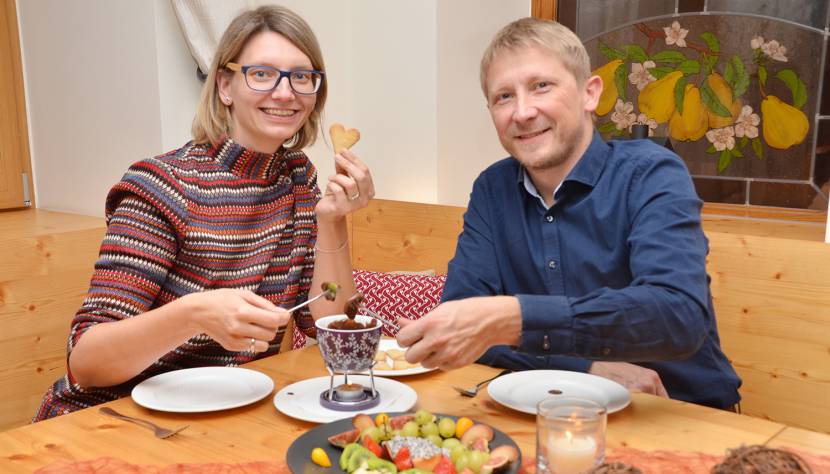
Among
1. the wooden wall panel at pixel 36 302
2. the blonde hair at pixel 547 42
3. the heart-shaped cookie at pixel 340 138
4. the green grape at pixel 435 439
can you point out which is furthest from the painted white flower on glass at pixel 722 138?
the wooden wall panel at pixel 36 302

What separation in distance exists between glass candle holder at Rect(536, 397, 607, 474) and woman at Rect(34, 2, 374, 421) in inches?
21.3

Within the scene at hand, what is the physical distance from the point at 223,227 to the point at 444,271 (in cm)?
122

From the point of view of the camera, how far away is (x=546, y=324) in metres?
1.24

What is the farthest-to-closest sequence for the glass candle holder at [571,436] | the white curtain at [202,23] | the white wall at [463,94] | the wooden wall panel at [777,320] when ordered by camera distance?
the white wall at [463,94], the white curtain at [202,23], the wooden wall panel at [777,320], the glass candle holder at [571,436]

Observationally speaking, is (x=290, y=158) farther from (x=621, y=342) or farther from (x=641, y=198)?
(x=621, y=342)

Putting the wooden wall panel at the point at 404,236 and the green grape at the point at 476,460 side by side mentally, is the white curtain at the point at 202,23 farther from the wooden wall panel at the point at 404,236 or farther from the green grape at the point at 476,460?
the green grape at the point at 476,460

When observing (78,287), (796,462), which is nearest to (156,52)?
(78,287)

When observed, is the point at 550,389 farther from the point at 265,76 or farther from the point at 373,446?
the point at 265,76

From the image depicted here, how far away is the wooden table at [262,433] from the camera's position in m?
1.10

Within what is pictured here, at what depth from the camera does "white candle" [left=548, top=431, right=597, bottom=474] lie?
3.14 feet

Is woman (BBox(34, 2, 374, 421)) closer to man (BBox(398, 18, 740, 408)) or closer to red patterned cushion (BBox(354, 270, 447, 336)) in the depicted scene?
man (BBox(398, 18, 740, 408))

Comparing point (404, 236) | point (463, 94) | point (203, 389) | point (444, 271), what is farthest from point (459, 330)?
point (463, 94)

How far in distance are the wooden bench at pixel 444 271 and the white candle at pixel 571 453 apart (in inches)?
48.8

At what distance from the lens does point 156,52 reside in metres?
2.66
